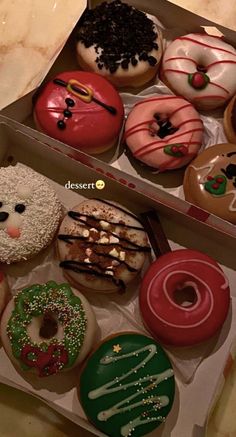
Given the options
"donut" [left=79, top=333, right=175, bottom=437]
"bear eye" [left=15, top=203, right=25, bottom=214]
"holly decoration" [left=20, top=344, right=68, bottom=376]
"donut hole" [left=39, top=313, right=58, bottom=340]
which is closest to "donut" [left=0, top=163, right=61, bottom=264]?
"bear eye" [left=15, top=203, right=25, bottom=214]

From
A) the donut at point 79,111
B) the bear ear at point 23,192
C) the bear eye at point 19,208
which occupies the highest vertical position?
the donut at point 79,111

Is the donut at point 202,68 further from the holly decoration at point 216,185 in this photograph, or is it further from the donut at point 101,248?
the donut at point 101,248

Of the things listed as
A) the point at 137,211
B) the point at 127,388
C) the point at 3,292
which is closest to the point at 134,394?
the point at 127,388

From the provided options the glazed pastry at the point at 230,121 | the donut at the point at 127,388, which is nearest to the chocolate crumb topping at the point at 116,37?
the glazed pastry at the point at 230,121

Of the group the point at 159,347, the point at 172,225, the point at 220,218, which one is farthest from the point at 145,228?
the point at 159,347

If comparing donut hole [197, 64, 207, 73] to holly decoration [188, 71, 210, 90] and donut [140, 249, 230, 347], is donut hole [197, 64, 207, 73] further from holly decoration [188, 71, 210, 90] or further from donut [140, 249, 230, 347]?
donut [140, 249, 230, 347]

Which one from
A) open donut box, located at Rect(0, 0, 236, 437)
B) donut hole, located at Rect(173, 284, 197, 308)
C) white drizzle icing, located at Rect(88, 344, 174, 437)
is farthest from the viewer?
donut hole, located at Rect(173, 284, 197, 308)

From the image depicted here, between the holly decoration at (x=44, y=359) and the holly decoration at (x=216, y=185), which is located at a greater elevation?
the holly decoration at (x=216, y=185)

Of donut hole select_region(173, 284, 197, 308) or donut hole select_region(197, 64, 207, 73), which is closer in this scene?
donut hole select_region(173, 284, 197, 308)
